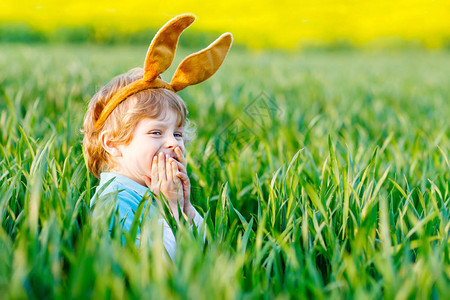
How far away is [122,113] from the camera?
49.3 inches

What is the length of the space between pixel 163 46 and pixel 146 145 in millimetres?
265

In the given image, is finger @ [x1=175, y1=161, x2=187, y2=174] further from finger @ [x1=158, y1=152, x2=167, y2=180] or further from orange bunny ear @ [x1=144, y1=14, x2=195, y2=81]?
orange bunny ear @ [x1=144, y1=14, x2=195, y2=81]

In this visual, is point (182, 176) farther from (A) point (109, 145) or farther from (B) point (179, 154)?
(A) point (109, 145)

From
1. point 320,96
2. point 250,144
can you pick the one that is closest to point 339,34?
point 320,96

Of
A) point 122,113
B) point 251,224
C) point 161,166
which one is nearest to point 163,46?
point 122,113

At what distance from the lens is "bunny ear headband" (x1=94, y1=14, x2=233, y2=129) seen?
1237 mm

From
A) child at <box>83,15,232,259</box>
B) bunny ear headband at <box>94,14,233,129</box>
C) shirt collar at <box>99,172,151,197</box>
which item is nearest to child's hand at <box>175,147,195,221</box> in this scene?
child at <box>83,15,232,259</box>

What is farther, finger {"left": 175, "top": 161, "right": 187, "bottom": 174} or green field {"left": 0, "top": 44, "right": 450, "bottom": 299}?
finger {"left": 175, "top": 161, "right": 187, "bottom": 174}

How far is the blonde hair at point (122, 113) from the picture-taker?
1.23 metres

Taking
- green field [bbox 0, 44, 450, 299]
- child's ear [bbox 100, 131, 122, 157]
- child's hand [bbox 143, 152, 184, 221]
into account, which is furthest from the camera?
child's ear [bbox 100, 131, 122, 157]

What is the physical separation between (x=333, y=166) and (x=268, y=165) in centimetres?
36

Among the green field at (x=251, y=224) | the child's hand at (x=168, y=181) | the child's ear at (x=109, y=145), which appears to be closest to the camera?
the green field at (x=251, y=224)

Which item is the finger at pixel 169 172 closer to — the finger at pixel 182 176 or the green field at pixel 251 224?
A: the finger at pixel 182 176

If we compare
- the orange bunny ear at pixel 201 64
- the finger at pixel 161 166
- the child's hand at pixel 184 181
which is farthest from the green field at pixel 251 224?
the orange bunny ear at pixel 201 64
